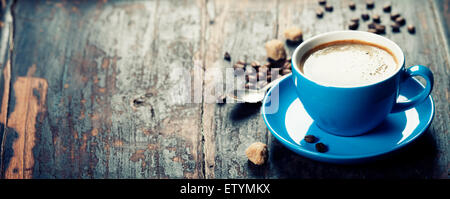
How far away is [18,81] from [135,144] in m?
0.55

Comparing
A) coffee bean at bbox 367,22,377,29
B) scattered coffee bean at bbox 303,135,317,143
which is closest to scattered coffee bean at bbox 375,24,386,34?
coffee bean at bbox 367,22,377,29

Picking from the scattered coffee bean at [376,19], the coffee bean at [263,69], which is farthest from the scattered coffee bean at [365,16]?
the coffee bean at [263,69]

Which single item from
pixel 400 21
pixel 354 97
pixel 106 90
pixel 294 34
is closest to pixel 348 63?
pixel 354 97

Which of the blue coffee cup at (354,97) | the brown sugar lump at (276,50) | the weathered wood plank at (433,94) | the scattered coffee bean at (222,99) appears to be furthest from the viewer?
the brown sugar lump at (276,50)

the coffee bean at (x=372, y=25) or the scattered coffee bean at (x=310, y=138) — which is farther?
the coffee bean at (x=372, y=25)

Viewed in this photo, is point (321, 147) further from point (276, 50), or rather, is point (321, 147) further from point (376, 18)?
point (376, 18)

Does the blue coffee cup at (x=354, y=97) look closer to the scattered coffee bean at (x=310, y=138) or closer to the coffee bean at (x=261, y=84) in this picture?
the scattered coffee bean at (x=310, y=138)

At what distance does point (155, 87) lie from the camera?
143cm

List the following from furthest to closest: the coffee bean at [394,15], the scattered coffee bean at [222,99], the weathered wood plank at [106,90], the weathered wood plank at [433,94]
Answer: the coffee bean at [394,15] < the scattered coffee bean at [222,99] < the weathered wood plank at [106,90] < the weathered wood plank at [433,94]

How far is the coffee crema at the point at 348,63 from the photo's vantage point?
105 centimetres

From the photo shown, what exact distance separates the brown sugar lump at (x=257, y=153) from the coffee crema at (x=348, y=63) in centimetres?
22

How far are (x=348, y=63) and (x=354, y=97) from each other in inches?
5.9
